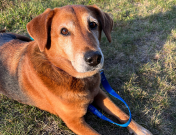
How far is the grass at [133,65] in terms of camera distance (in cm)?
Result: 264

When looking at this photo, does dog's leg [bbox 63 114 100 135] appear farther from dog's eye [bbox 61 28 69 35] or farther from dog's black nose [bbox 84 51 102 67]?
dog's eye [bbox 61 28 69 35]

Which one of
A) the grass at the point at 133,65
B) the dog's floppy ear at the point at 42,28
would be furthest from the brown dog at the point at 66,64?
the grass at the point at 133,65

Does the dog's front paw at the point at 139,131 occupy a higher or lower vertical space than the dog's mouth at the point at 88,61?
lower

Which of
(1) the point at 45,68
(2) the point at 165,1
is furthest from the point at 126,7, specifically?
(1) the point at 45,68

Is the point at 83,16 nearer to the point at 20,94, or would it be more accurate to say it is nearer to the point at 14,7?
the point at 20,94

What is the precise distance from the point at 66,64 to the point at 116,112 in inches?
47.9

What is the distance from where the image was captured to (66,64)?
7.45ft

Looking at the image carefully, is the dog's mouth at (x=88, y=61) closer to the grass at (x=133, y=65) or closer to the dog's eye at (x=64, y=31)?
the dog's eye at (x=64, y=31)

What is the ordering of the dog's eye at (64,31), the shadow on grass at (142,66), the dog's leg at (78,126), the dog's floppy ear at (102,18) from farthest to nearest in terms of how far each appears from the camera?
the shadow on grass at (142,66) < the dog's floppy ear at (102,18) < the dog's leg at (78,126) < the dog's eye at (64,31)

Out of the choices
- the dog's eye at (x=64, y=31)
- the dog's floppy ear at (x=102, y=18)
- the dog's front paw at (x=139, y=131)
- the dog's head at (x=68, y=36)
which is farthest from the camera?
the dog's floppy ear at (x=102, y=18)

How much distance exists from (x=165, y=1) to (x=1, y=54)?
5.77 m

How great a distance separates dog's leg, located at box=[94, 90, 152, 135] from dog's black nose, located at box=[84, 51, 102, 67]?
3.32ft

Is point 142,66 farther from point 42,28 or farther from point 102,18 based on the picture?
point 42,28

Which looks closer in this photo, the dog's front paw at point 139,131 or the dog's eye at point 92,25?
the dog's eye at point 92,25
